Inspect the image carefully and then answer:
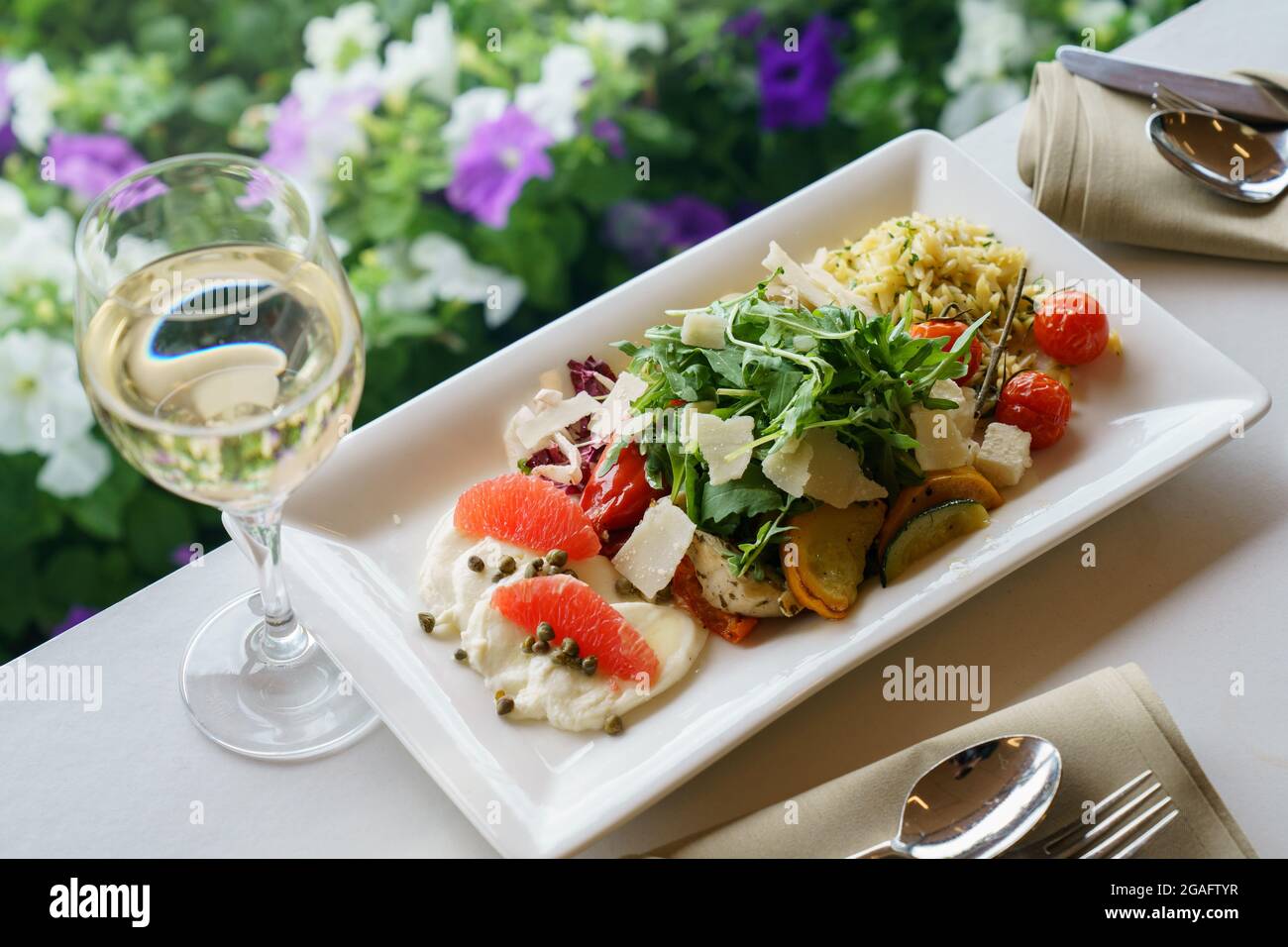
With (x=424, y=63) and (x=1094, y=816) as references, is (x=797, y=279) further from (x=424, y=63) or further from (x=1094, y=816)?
(x=424, y=63)

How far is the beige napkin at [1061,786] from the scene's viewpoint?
1572mm

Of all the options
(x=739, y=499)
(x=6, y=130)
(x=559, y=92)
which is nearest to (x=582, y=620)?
(x=739, y=499)

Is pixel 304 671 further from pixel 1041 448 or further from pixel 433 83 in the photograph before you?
pixel 433 83

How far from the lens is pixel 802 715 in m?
1.82

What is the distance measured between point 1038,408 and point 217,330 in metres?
1.26

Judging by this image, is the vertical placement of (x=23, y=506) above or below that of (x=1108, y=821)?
below

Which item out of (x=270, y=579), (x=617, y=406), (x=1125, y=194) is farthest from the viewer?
(x=1125, y=194)

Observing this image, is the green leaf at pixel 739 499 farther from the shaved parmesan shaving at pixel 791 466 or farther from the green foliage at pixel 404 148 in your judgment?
the green foliage at pixel 404 148

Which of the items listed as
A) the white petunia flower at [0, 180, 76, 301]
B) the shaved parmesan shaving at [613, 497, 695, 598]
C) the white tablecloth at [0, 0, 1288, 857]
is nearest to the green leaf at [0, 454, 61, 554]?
the white petunia flower at [0, 180, 76, 301]

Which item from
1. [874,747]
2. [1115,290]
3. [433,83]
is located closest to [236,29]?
[433,83]

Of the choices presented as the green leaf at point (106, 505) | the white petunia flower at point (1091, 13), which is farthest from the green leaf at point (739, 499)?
the white petunia flower at point (1091, 13)

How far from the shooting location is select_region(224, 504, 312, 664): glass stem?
63.7 inches

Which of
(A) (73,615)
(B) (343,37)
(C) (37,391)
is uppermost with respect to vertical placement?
(B) (343,37)

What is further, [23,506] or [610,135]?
[610,135]
